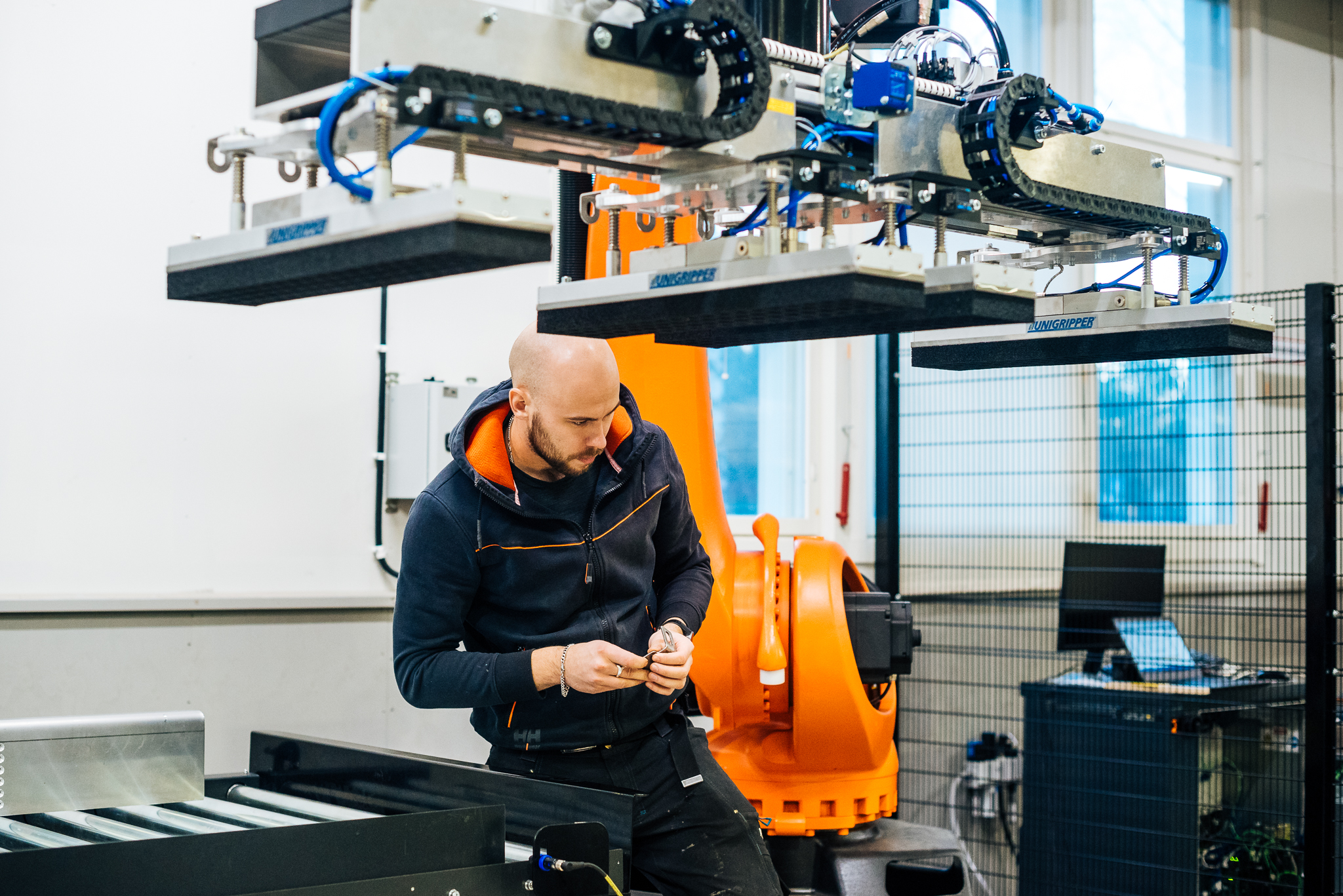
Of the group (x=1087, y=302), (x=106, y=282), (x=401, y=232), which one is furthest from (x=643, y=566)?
(x=106, y=282)

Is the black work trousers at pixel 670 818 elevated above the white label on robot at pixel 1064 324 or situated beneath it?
situated beneath

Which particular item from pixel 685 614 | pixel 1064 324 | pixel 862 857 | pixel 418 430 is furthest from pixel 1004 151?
pixel 418 430

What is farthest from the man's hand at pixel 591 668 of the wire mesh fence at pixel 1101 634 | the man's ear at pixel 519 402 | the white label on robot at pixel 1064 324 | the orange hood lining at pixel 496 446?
the wire mesh fence at pixel 1101 634

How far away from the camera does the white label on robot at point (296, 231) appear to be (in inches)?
51.5

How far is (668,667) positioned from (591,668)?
13 centimetres

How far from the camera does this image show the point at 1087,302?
1.85m

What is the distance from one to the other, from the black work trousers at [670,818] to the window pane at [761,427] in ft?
6.34

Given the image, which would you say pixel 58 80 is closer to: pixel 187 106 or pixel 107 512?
pixel 187 106

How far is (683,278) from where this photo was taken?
4.89 ft

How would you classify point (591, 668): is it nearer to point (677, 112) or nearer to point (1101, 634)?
point (677, 112)

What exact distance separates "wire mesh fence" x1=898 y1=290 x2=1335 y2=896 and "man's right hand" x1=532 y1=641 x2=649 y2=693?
1.83 meters

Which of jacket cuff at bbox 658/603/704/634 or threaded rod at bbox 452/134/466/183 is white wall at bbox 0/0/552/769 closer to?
jacket cuff at bbox 658/603/704/634

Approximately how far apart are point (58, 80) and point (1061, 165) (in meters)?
2.10

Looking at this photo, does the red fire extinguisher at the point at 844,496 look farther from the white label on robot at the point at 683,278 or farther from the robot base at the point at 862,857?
the white label on robot at the point at 683,278
